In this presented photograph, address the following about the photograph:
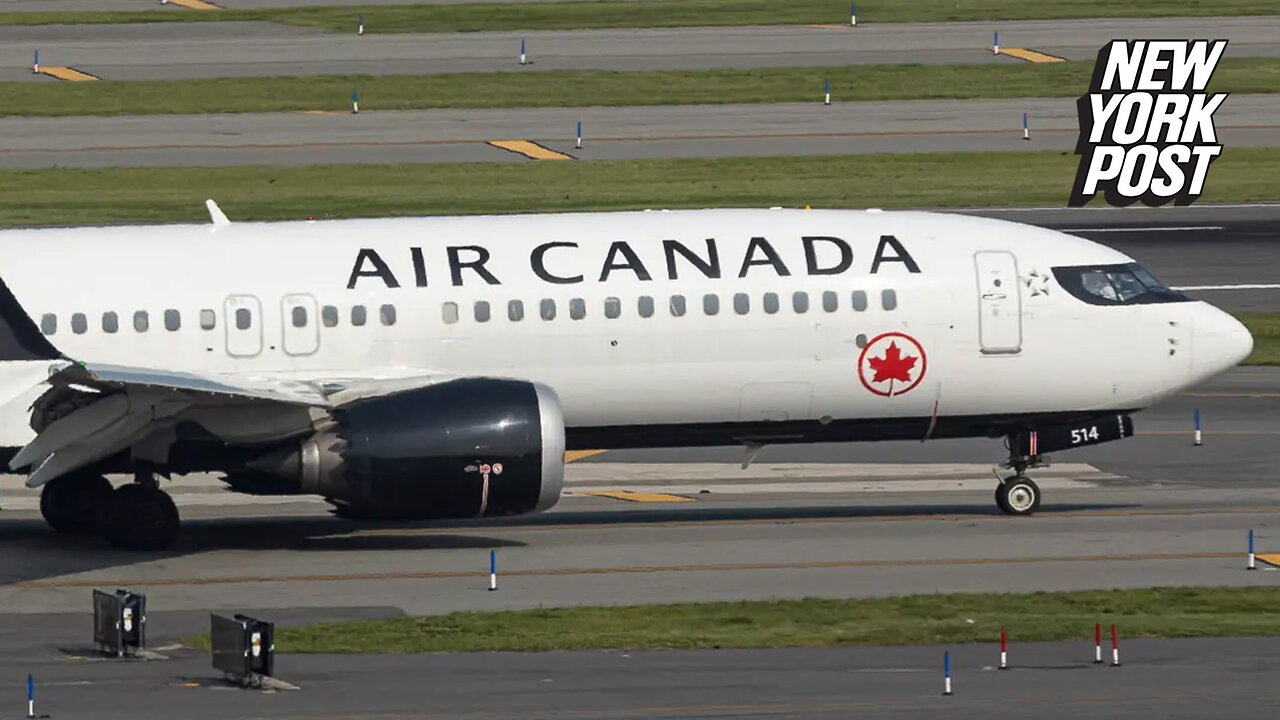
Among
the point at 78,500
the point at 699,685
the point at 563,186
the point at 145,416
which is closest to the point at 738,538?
the point at 145,416

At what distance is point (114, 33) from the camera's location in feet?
279

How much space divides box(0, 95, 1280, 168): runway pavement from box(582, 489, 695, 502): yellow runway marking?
1209 inches

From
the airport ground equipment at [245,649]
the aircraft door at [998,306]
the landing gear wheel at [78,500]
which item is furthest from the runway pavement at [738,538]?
the airport ground equipment at [245,649]

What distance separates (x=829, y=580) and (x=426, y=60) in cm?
5140

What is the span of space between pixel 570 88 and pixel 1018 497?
4249 cm

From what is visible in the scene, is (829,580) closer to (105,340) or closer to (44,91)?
(105,340)

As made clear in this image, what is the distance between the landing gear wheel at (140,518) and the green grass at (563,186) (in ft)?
90.3

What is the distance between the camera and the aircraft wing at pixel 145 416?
3212cm

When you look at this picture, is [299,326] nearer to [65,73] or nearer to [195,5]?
[65,73]

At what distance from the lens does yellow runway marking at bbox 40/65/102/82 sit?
257 feet

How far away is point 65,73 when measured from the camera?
78938mm

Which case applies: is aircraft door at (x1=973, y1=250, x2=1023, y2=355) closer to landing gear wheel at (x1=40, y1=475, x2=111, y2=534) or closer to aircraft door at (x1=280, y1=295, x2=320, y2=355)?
aircraft door at (x1=280, y1=295, x2=320, y2=355)

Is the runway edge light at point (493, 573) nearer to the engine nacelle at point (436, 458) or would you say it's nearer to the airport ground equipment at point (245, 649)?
the engine nacelle at point (436, 458)

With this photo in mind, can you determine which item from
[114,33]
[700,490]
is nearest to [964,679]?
[700,490]
